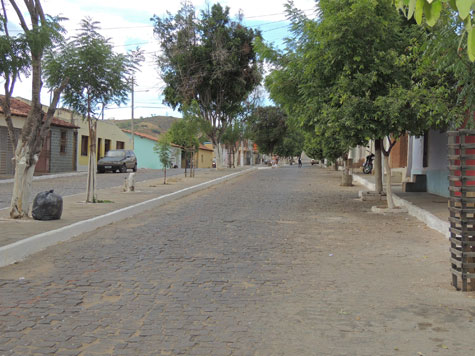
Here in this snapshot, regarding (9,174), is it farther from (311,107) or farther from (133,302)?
(133,302)

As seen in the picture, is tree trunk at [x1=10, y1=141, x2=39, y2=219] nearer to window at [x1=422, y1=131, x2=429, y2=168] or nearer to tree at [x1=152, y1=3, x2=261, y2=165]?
window at [x1=422, y1=131, x2=429, y2=168]

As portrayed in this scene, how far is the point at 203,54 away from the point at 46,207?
83.5 ft

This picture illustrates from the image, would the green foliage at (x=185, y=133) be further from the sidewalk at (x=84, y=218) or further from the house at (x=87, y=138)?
the sidewalk at (x=84, y=218)

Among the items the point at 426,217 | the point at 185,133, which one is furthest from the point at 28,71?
the point at 185,133

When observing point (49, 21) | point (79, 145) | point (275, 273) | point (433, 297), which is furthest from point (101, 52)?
point (79, 145)

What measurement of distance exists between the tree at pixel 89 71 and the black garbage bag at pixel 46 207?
8.02ft

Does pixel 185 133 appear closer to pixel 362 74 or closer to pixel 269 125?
pixel 362 74

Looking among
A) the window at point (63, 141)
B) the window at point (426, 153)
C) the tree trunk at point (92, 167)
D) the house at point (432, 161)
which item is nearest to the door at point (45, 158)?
the window at point (63, 141)

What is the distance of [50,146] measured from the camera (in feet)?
91.4

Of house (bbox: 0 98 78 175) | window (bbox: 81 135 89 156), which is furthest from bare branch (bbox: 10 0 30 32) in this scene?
window (bbox: 81 135 89 156)

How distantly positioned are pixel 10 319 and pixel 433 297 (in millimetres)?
4137

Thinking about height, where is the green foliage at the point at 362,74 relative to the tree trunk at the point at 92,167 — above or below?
above

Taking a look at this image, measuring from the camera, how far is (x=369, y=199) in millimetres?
14633

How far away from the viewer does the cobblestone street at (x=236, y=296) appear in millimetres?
3652
